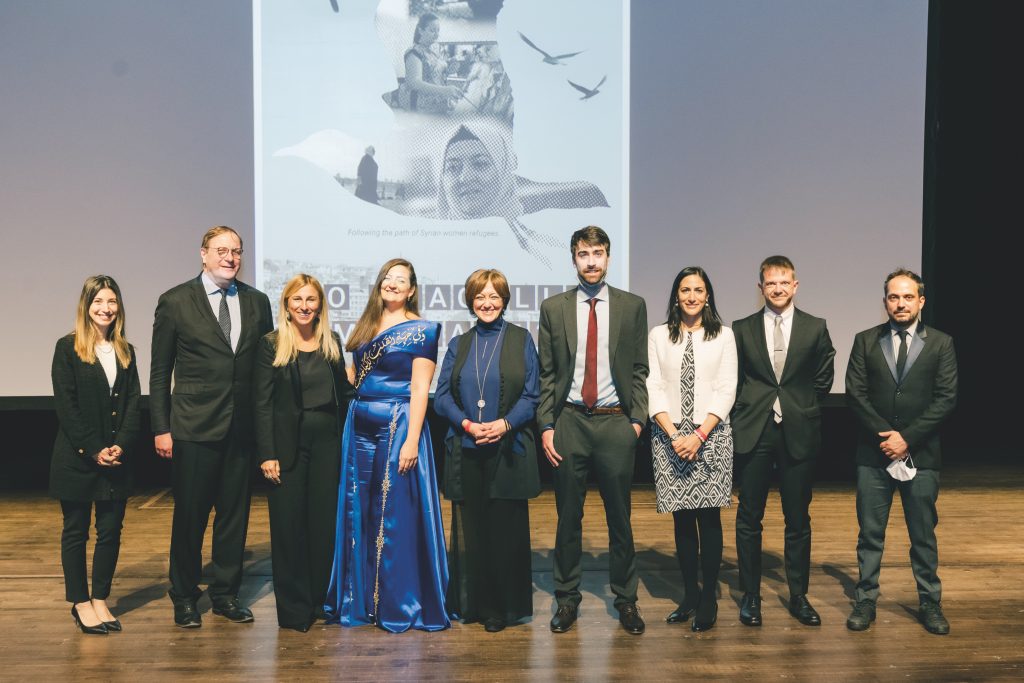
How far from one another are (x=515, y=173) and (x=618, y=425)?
221 cm

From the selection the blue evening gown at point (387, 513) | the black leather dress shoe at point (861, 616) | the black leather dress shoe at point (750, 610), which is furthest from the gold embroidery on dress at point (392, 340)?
the black leather dress shoe at point (861, 616)

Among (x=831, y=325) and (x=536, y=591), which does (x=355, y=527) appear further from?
(x=831, y=325)

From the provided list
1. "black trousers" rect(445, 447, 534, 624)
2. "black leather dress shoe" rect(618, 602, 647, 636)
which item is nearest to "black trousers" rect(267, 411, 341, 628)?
"black trousers" rect(445, 447, 534, 624)

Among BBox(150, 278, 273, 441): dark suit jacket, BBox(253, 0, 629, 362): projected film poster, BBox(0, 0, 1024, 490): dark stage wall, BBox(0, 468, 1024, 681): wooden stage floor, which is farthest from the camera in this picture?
BBox(0, 0, 1024, 490): dark stage wall

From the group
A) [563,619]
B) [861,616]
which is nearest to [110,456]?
[563,619]

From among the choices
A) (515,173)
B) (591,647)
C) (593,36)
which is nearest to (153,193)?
(515,173)

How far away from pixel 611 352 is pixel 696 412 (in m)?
0.37

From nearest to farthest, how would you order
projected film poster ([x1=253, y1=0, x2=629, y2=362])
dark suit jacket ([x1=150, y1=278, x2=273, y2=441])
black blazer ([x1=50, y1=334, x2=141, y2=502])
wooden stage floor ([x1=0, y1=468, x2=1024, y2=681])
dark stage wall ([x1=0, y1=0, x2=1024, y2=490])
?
wooden stage floor ([x1=0, y1=468, x2=1024, y2=681]) → black blazer ([x1=50, y1=334, x2=141, y2=502]) → dark suit jacket ([x1=150, y1=278, x2=273, y2=441]) → projected film poster ([x1=253, y1=0, x2=629, y2=362]) → dark stage wall ([x1=0, y1=0, x2=1024, y2=490])

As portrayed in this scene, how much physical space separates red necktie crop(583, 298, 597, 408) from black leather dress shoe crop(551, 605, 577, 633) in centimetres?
76

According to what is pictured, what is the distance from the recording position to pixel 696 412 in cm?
315

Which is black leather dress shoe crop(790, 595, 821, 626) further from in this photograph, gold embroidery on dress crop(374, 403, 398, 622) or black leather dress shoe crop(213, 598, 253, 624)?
black leather dress shoe crop(213, 598, 253, 624)

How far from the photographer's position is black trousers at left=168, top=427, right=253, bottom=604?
3.25 meters

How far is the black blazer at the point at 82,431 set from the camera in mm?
3109

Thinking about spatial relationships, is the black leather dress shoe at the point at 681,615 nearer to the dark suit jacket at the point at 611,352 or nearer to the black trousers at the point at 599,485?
the black trousers at the point at 599,485
